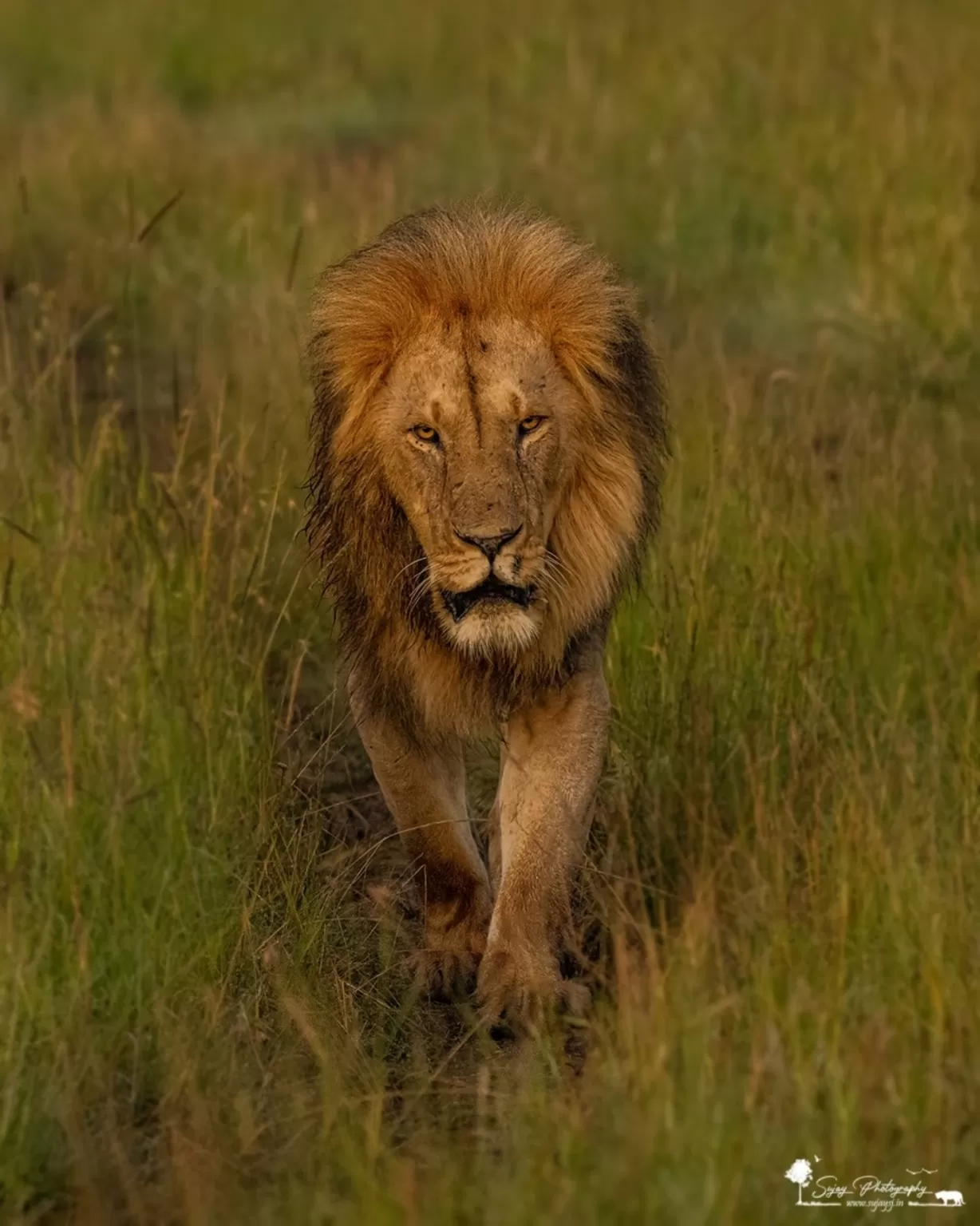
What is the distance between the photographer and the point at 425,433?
Answer: 13.6 feet

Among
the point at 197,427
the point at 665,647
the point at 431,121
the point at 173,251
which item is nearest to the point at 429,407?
the point at 665,647

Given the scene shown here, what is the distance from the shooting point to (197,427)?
655 centimetres

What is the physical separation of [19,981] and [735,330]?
538 cm

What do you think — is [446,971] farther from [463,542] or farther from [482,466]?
[482,466]

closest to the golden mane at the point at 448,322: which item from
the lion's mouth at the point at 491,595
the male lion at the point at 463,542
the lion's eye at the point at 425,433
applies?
the male lion at the point at 463,542

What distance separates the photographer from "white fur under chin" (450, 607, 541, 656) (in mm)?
4004

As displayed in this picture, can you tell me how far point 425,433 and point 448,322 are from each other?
0.23 m

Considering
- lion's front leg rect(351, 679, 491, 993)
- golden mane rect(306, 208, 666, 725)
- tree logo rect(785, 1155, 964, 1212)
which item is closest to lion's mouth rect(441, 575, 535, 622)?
golden mane rect(306, 208, 666, 725)

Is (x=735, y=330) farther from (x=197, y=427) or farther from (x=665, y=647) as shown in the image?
(x=665, y=647)

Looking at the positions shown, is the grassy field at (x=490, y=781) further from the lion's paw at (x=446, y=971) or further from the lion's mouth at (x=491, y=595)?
the lion's mouth at (x=491, y=595)

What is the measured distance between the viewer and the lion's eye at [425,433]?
4.14m

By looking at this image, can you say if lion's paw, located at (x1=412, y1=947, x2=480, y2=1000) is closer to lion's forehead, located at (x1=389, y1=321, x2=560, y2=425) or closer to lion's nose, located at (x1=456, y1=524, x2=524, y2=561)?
lion's nose, located at (x1=456, y1=524, x2=524, y2=561)

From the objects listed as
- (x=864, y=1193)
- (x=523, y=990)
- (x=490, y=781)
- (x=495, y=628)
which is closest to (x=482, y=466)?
(x=495, y=628)

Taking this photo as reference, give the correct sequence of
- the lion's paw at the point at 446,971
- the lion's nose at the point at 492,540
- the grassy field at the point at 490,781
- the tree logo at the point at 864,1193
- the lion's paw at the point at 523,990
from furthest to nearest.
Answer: the lion's paw at the point at 446,971, the lion's paw at the point at 523,990, the lion's nose at the point at 492,540, the grassy field at the point at 490,781, the tree logo at the point at 864,1193
